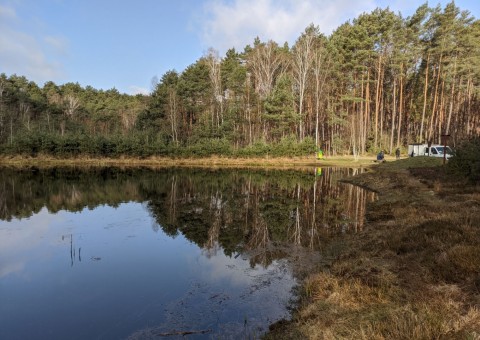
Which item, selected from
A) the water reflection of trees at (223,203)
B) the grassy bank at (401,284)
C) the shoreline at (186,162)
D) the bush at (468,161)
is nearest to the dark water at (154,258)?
the water reflection of trees at (223,203)

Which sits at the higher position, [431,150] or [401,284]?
[431,150]

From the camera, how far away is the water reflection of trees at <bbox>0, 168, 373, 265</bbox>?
1304 centimetres

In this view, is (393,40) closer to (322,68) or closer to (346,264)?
(322,68)

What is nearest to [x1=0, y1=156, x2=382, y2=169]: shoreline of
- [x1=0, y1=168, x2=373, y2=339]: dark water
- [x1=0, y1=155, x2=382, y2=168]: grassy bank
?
[x1=0, y1=155, x2=382, y2=168]: grassy bank

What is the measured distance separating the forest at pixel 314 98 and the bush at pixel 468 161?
24989 mm

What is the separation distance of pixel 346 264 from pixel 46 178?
30763 millimetres

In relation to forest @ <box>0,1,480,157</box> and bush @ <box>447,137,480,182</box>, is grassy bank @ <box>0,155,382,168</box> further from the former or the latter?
bush @ <box>447,137,480,182</box>

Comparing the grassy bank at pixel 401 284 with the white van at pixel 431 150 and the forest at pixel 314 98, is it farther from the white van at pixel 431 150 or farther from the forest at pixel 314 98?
the forest at pixel 314 98

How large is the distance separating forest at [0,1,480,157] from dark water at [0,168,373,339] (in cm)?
2640

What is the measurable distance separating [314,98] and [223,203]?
1606 inches

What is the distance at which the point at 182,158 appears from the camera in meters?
48.7

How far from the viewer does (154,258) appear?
10.9 meters

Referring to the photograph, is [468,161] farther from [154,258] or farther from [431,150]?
[431,150]

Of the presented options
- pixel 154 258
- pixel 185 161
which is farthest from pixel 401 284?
pixel 185 161
